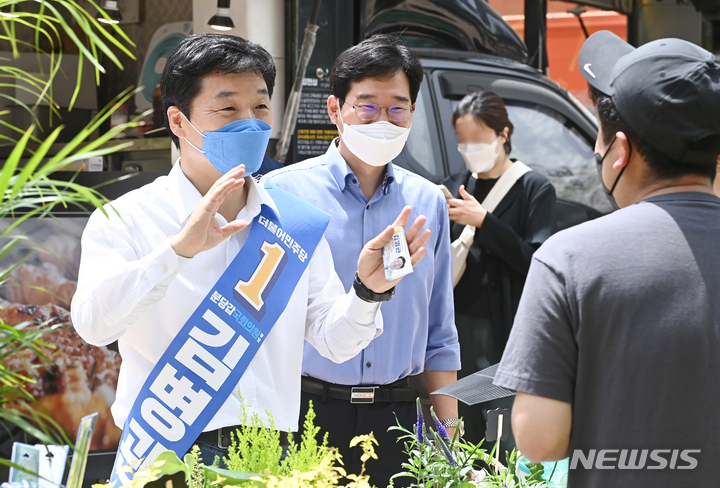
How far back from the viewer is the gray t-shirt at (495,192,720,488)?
4.05ft

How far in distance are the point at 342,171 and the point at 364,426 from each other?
842mm

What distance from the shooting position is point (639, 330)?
1.23 metres

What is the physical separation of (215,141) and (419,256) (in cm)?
62

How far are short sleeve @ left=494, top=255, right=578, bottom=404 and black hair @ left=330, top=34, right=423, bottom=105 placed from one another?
1.42 meters

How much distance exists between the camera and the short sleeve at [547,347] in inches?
49.6

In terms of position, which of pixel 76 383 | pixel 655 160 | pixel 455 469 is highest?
pixel 655 160

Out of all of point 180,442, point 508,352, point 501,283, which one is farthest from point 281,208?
point 501,283

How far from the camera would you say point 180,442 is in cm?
184

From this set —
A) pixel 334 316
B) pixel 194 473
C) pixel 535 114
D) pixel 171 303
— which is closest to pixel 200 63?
pixel 171 303

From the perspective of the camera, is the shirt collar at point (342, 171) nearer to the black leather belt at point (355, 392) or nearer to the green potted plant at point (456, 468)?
the black leather belt at point (355, 392)

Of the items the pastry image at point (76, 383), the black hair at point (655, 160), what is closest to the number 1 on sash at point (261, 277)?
the black hair at point (655, 160)

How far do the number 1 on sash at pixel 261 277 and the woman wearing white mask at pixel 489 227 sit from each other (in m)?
1.58

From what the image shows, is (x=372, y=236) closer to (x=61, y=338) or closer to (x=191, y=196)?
(x=191, y=196)

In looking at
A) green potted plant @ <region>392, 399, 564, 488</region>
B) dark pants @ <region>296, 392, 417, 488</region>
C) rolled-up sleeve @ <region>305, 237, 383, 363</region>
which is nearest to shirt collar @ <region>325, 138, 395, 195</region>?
rolled-up sleeve @ <region>305, 237, 383, 363</region>
